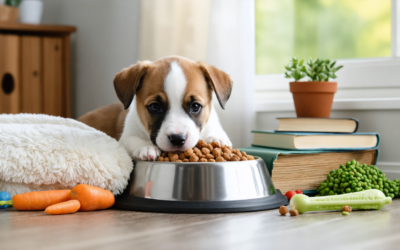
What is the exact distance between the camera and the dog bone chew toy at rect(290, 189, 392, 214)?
1.37 meters

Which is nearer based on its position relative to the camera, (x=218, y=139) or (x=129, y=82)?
(x=129, y=82)

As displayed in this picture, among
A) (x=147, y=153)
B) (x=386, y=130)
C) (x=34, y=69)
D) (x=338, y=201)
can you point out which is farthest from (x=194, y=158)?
(x=34, y=69)

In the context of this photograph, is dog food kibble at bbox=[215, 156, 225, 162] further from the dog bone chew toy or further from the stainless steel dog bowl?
the dog bone chew toy

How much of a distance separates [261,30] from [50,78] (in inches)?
64.6

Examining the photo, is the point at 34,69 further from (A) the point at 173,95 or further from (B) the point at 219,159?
(B) the point at 219,159

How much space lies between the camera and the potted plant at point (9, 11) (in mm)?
3002

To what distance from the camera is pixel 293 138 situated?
1866 mm

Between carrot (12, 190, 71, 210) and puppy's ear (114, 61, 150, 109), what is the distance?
17.7 inches

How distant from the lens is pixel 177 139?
152cm

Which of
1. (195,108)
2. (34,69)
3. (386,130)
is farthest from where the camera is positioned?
(34,69)

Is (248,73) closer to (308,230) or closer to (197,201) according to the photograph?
(197,201)

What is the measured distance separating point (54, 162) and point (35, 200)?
14cm

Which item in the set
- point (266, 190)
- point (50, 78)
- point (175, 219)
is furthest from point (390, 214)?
point (50, 78)

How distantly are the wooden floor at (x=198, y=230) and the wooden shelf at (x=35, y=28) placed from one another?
6.61 ft
